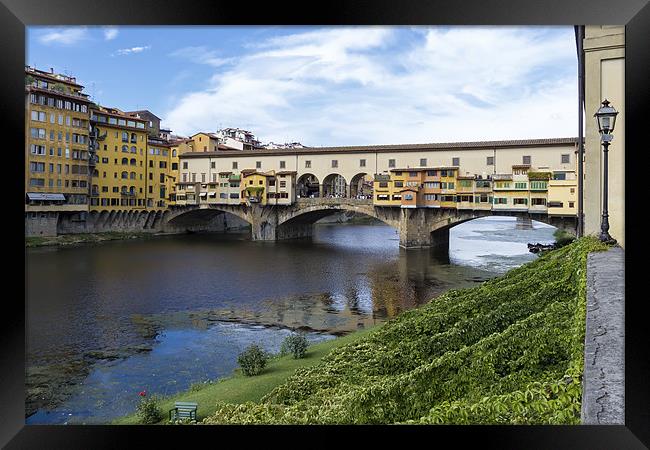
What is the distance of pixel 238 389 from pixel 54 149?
25369 mm

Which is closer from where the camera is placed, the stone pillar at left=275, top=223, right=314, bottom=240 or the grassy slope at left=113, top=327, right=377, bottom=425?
the grassy slope at left=113, top=327, right=377, bottom=425

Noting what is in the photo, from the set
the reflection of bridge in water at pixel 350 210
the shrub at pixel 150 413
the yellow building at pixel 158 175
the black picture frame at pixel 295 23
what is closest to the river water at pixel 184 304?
the shrub at pixel 150 413

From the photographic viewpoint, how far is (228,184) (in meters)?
33.6

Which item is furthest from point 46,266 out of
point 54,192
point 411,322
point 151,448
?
point 151,448

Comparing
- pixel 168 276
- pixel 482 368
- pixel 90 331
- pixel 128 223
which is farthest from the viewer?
pixel 128 223

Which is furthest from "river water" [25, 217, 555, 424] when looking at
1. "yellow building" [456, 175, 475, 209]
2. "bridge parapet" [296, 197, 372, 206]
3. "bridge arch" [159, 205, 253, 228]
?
"bridge arch" [159, 205, 253, 228]

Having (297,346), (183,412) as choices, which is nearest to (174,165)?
(297,346)

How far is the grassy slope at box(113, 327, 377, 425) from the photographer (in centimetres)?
621

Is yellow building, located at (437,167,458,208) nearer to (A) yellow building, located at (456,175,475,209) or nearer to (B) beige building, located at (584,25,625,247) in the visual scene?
(A) yellow building, located at (456,175,475,209)

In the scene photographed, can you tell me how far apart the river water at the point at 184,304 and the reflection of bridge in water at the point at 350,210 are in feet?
4.90

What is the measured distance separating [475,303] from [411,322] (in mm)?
902

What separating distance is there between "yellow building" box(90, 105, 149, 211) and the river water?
545 cm
